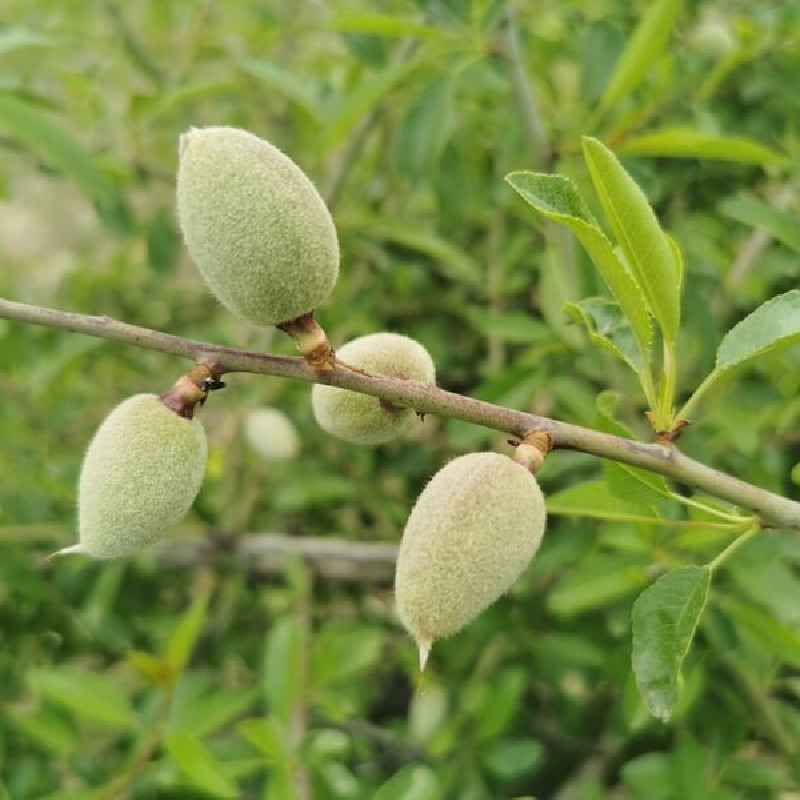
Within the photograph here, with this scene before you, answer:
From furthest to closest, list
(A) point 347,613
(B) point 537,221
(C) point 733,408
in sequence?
(A) point 347,613 → (B) point 537,221 → (C) point 733,408

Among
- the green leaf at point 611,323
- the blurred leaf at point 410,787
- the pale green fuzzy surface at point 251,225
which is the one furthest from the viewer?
the blurred leaf at point 410,787

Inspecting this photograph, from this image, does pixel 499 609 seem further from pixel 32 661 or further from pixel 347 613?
pixel 32 661

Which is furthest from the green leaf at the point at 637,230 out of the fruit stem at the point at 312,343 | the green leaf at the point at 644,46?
the green leaf at the point at 644,46

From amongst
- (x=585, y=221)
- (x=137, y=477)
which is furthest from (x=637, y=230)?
(x=137, y=477)

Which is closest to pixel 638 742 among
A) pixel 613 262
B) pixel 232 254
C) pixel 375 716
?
pixel 375 716

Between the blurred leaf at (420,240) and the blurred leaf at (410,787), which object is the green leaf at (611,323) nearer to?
the blurred leaf at (410,787)
